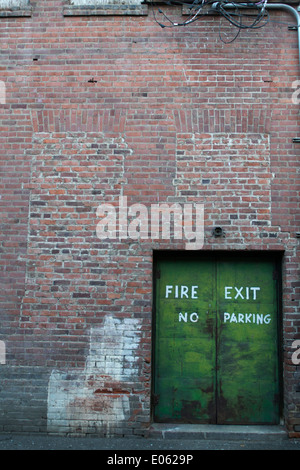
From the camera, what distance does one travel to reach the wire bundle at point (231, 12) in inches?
224

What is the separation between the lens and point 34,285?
5457 mm

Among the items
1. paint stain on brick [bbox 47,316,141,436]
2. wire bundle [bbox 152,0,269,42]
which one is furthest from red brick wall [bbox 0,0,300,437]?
wire bundle [bbox 152,0,269,42]

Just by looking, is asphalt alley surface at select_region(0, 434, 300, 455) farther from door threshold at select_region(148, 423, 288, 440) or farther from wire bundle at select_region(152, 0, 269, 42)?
wire bundle at select_region(152, 0, 269, 42)

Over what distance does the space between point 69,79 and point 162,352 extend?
3.87 metres

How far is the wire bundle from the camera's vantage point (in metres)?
5.68

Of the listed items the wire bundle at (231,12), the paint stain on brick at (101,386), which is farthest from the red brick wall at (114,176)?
the wire bundle at (231,12)

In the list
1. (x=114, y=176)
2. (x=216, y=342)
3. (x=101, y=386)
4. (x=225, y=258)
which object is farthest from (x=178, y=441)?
(x=114, y=176)

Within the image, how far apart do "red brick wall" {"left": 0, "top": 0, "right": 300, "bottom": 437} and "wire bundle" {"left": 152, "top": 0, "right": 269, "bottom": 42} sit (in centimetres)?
12

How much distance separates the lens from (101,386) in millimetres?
5238

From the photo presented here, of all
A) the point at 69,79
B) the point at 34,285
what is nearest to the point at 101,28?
the point at 69,79
